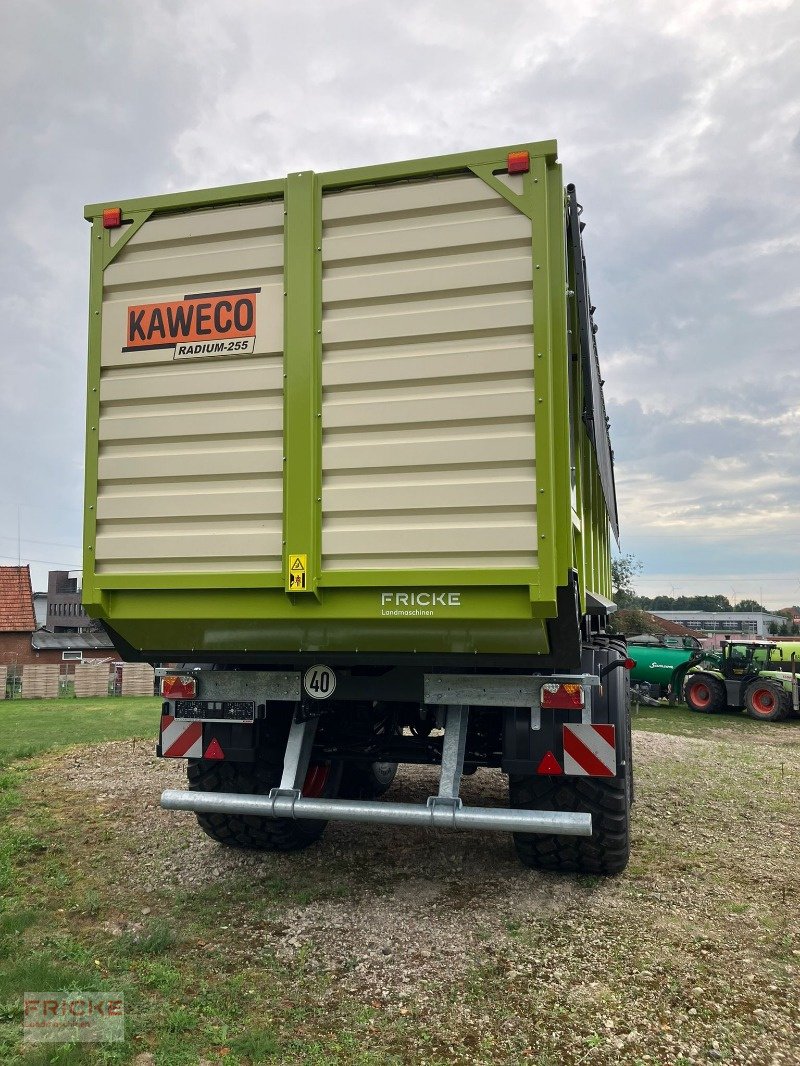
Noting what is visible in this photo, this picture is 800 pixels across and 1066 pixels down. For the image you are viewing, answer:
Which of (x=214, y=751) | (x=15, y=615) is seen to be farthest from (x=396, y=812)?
(x=15, y=615)

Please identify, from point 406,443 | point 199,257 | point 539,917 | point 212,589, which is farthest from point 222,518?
point 539,917

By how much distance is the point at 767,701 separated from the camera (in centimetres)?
1636

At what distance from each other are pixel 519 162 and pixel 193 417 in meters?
2.04

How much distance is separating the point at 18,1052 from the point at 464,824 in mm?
2039

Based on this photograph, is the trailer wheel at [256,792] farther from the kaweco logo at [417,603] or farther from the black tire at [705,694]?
Result: the black tire at [705,694]

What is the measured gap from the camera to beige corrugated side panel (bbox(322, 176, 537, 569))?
12.2 feet

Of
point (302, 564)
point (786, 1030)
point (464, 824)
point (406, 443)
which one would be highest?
point (406, 443)

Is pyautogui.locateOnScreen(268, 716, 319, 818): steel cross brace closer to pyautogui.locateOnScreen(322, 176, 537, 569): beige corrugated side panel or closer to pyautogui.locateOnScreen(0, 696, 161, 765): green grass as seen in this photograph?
pyautogui.locateOnScreen(322, 176, 537, 569): beige corrugated side panel

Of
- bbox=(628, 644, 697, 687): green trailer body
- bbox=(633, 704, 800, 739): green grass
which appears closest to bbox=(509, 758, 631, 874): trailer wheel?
bbox=(633, 704, 800, 739): green grass

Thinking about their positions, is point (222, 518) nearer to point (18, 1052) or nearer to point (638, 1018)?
point (18, 1052)

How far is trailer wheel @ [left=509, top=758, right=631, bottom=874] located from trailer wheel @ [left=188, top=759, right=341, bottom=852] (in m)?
1.48

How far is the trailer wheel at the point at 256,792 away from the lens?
497 cm

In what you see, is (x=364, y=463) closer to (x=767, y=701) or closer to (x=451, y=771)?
(x=451, y=771)

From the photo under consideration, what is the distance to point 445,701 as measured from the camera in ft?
13.7
